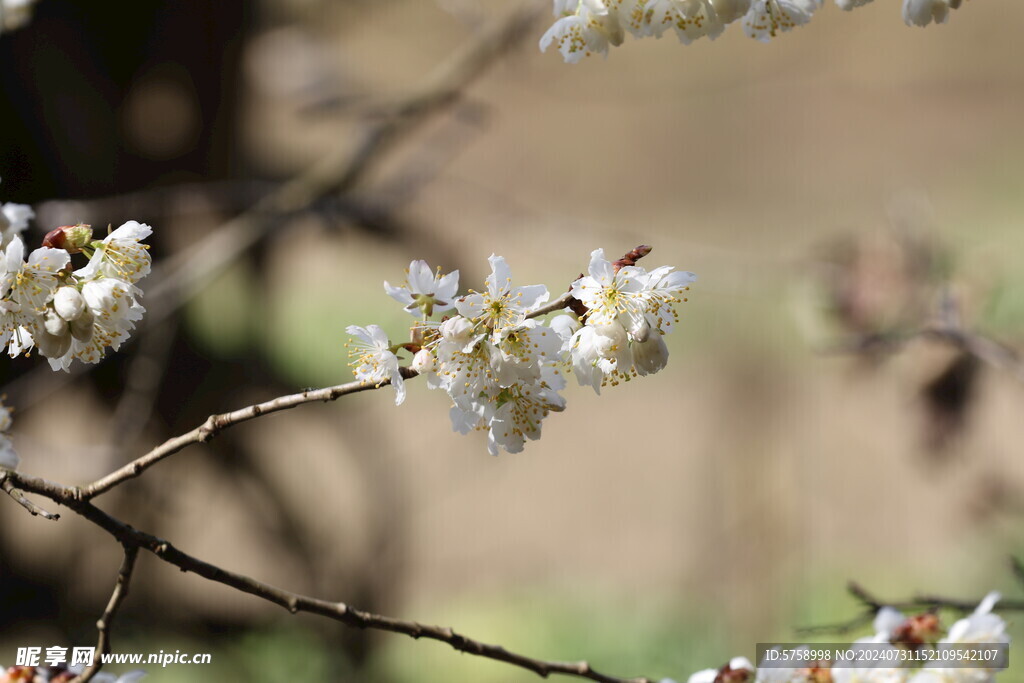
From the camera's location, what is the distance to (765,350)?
2098mm

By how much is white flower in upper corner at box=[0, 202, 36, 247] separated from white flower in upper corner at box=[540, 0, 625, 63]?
16.5 inches

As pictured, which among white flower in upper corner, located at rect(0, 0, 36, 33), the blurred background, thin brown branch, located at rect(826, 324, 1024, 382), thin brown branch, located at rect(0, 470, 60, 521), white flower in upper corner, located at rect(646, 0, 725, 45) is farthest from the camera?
the blurred background

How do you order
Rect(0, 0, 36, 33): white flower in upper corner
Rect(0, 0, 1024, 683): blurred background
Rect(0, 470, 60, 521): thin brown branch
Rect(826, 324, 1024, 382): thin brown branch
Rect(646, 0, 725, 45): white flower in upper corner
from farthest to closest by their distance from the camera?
Rect(0, 0, 1024, 683): blurred background < Rect(826, 324, 1024, 382): thin brown branch < Rect(0, 0, 36, 33): white flower in upper corner < Rect(646, 0, 725, 45): white flower in upper corner < Rect(0, 470, 60, 521): thin brown branch

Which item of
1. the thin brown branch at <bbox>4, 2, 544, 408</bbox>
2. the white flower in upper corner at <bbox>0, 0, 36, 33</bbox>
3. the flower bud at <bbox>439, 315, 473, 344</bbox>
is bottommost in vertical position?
the flower bud at <bbox>439, 315, 473, 344</bbox>

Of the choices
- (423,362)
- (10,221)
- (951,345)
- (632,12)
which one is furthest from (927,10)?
(951,345)

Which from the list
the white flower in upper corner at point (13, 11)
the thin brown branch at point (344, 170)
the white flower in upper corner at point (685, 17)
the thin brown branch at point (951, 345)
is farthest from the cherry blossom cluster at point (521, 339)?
the thin brown branch at point (344, 170)

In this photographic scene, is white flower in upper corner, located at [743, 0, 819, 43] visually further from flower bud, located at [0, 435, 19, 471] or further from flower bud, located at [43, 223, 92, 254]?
flower bud, located at [0, 435, 19, 471]

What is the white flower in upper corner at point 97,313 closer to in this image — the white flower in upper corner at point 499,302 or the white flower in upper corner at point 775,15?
the white flower in upper corner at point 499,302

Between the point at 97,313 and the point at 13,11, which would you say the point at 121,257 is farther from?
the point at 13,11

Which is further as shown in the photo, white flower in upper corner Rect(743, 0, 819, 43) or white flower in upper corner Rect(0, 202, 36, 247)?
white flower in upper corner Rect(743, 0, 819, 43)

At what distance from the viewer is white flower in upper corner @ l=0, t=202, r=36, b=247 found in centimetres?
58

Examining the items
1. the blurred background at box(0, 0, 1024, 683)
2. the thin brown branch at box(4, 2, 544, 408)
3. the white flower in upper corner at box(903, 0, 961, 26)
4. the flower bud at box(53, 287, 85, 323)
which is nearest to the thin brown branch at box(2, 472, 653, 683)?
the flower bud at box(53, 287, 85, 323)

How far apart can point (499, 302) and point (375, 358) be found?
0.31 ft

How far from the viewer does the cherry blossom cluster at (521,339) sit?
0.54 meters
